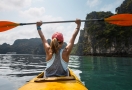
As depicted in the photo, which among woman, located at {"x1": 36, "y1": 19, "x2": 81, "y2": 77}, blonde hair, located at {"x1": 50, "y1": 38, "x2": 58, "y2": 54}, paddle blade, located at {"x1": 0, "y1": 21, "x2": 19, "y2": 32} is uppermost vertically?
paddle blade, located at {"x1": 0, "y1": 21, "x2": 19, "y2": 32}

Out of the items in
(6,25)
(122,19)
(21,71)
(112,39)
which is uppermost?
(112,39)

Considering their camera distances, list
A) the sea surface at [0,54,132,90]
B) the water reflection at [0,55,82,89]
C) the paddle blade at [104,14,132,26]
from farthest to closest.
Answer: the water reflection at [0,55,82,89] → the sea surface at [0,54,132,90] → the paddle blade at [104,14,132,26]

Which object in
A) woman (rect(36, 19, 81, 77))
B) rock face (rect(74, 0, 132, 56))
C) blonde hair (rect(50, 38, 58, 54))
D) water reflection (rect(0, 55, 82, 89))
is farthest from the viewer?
rock face (rect(74, 0, 132, 56))

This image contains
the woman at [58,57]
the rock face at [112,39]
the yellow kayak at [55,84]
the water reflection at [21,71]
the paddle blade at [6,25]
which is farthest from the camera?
the rock face at [112,39]

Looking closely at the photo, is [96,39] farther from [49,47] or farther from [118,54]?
[49,47]

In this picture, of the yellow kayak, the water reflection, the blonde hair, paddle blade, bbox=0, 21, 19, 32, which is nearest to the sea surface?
the water reflection

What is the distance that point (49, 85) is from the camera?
11.7 ft

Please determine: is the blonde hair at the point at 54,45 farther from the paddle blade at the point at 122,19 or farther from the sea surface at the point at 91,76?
the sea surface at the point at 91,76

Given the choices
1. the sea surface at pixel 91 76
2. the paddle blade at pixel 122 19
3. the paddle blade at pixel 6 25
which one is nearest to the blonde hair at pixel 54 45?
the paddle blade at pixel 6 25

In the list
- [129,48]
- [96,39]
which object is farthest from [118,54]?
[96,39]

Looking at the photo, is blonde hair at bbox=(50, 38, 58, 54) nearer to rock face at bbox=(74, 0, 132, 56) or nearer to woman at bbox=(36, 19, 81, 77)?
woman at bbox=(36, 19, 81, 77)

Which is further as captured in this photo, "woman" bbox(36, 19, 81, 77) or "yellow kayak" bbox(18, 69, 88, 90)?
"woman" bbox(36, 19, 81, 77)

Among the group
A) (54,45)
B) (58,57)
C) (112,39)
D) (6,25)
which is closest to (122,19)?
(58,57)

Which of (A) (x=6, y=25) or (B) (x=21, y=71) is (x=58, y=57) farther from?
(B) (x=21, y=71)
